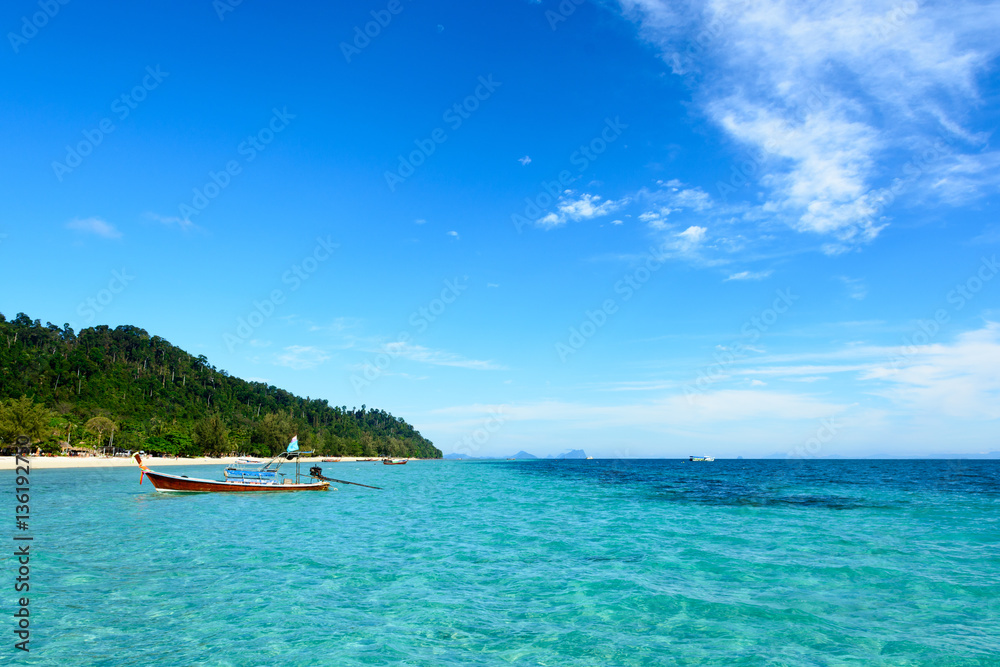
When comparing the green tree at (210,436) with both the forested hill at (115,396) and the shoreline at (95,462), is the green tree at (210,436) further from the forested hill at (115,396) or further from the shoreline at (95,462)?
the shoreline at (95,462)

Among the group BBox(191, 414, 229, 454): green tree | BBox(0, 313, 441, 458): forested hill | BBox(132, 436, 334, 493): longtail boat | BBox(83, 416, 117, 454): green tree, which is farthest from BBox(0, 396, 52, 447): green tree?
BBox(132, 436, 334, 493): longtail boat

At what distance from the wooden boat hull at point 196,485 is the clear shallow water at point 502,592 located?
13498 millimetres

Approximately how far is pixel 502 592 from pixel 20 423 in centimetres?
10159

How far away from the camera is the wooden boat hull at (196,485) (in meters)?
46.1

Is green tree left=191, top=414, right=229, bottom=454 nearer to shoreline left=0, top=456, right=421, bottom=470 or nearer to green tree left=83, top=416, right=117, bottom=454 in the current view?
shoreline left=0, top=456, right=421, bottom=470

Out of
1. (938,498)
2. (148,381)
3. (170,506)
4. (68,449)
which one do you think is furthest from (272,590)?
(148,381)

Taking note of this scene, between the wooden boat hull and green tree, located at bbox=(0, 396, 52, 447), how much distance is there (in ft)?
185

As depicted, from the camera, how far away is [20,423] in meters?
85.8

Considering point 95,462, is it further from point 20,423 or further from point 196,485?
point 196,485

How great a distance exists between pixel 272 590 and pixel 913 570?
22691mm

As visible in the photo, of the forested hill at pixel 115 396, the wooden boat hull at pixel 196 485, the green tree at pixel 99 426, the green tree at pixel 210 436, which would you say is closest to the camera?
the wooden boat hull at pixel 196 485

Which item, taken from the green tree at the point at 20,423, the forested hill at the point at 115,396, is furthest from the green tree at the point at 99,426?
the green tree at the point at 20,423

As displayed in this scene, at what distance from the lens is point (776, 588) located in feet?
58.3

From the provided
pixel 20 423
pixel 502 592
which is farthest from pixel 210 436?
pixel 502 592
